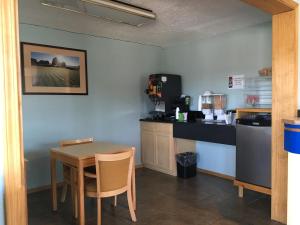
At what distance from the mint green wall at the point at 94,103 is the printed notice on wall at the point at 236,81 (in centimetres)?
175

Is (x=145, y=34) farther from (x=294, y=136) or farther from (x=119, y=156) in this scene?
(x=294, y=136)

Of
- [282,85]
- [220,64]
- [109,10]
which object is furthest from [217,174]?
[109,10]

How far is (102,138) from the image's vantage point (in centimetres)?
459

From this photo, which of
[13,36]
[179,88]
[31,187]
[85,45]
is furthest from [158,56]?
[13,36]

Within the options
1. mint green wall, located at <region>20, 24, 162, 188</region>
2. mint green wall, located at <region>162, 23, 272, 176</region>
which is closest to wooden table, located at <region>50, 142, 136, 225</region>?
mint green wall, located at <region>20, 24, 162, 188</region>

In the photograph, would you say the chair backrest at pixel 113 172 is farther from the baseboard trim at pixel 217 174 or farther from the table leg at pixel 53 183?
the baseboard trim at pixel 217 174

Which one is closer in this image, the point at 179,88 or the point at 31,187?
the point at 31,187

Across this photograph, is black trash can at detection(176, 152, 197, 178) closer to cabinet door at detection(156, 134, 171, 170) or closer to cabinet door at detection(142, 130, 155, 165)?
cabinet door at detection(156, 134, 171, 170)

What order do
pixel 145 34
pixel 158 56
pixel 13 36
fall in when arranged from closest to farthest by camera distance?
pixel 13 36 → pixel 145 34 → pixel 158 56

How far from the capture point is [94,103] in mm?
4453

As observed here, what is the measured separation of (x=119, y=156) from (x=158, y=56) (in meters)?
3.32

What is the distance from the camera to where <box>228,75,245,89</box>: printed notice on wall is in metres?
4.03

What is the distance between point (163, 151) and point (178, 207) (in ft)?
5.02

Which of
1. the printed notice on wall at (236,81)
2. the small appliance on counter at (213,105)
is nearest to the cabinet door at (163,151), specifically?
the small appliance on counter at (213,105)
